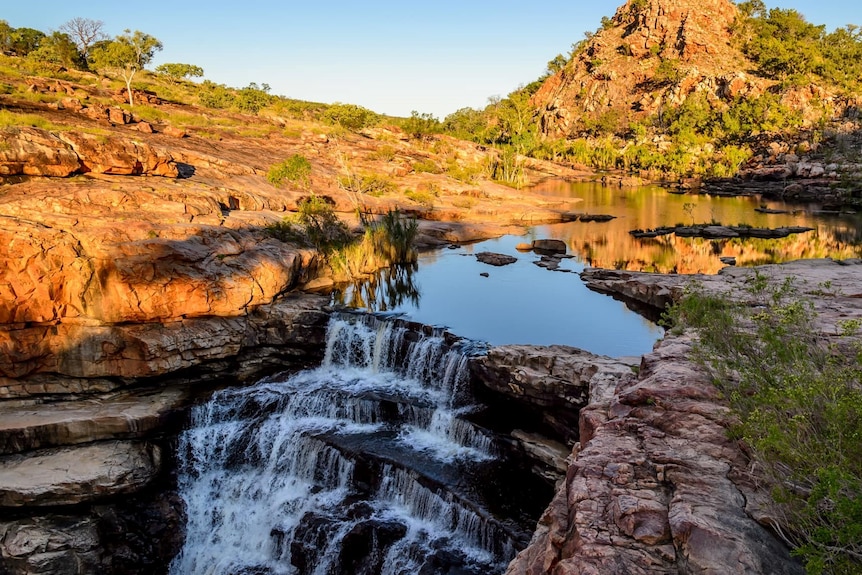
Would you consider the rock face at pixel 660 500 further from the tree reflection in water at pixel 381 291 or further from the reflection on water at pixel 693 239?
the reflection on water at pixel 693 239

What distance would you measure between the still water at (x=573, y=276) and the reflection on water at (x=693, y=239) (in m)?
0.06

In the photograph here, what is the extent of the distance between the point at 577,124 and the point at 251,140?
84.1m

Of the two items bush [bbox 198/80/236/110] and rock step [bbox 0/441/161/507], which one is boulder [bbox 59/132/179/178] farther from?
bush [bbox 198/80/236/110]

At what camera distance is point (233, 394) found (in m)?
13.6

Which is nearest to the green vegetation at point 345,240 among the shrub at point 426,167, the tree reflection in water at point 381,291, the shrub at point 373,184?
the tree reflection in water at point 381,291

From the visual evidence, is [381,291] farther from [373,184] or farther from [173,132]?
[173,132]

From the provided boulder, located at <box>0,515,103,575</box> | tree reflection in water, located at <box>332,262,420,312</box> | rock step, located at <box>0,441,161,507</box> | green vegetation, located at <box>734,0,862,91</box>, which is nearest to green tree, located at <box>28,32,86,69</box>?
tree reflection in water, located at <box>332,262,420,312</box>

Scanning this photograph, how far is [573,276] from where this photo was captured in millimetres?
22453

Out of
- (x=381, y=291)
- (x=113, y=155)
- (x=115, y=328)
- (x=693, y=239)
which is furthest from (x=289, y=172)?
(x=693, y=239)

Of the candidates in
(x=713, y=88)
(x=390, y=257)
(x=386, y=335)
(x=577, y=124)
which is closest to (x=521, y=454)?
(x=386, y=335)

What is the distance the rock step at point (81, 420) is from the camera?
35.9 feet

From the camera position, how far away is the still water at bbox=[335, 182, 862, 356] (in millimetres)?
16219

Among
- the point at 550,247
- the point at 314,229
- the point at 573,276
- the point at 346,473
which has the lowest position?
the point at 346,473

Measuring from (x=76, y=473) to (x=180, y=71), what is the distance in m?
76.7
